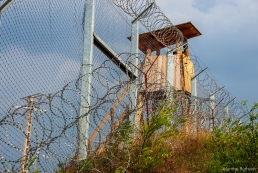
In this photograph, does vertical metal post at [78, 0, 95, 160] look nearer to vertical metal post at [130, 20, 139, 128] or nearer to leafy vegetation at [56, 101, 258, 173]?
leafy vegetation at [56, 101, 258, 173]

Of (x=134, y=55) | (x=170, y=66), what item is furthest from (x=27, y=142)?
(x=170, y=66)

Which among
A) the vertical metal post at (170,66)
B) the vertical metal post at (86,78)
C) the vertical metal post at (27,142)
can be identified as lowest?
the vertical metal post at (27,142)

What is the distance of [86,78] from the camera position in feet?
18.3

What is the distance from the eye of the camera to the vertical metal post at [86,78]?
5167 mm

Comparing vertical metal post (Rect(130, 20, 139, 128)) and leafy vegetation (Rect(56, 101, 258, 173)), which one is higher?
vertical metal post (Rect(130, 20, 139, 128))

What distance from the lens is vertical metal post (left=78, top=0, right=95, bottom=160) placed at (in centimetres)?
517

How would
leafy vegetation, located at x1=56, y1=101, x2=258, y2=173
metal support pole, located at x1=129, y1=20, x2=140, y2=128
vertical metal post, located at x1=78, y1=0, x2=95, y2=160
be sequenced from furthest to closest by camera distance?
1. metal support pole, located at x1=129, y1=20, x2=140, y2=128
2. vertical metal post, located at x1=78, y1=0, x2=95, y2=160
3. leafy vegetation, located at x1=56, y1=101, x2=258, y2=173

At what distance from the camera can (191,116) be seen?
805 cm

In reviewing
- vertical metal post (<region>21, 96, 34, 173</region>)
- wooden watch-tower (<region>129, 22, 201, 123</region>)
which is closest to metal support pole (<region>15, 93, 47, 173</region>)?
vertical metal post (<region>21, 96, 34, 173</region>)

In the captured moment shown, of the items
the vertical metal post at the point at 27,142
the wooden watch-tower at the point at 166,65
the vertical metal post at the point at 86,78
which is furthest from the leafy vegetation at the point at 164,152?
the wooden watch-tower at the point at 166,65

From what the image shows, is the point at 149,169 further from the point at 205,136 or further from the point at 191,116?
the point at 191,116

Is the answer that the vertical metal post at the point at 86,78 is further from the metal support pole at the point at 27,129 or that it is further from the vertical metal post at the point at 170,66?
the vertical metal post at the point at 170,66

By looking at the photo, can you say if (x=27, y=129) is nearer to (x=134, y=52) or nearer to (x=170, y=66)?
(x=134, y=52)

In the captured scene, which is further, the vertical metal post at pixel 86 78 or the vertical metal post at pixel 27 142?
the vertical metal post at pixel 86 78
